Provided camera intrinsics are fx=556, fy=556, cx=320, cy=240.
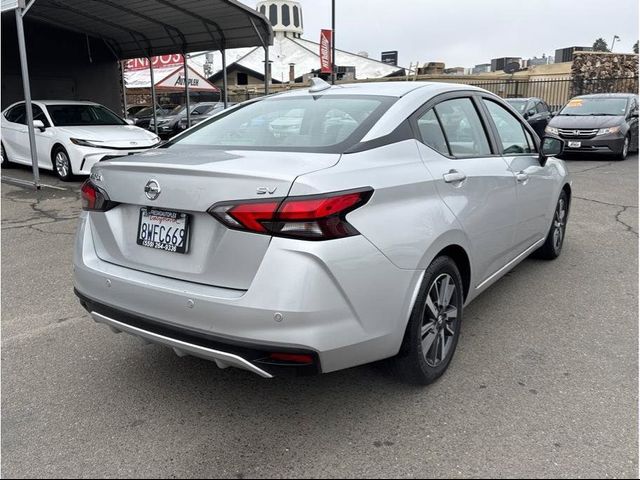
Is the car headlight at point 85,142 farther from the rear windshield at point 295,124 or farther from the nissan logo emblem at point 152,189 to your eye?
the nissan logo emblem at point 152,189

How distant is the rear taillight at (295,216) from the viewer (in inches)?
88.0

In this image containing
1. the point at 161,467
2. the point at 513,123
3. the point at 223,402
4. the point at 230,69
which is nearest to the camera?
the point at 161,467

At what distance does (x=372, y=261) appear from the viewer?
2.40 m

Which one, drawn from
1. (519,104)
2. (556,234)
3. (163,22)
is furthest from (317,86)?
(519,104)

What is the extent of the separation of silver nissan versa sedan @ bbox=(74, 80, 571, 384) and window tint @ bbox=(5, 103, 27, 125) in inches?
359

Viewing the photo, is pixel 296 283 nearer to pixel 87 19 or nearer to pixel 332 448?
pixel 332 448

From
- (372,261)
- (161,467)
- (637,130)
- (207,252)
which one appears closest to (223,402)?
(161,467)

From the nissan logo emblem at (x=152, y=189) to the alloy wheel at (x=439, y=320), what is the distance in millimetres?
1392

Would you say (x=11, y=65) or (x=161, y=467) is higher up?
(x=11, y=65)

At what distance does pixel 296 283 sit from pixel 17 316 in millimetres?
2798

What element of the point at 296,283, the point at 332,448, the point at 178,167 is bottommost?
the point at 332,448

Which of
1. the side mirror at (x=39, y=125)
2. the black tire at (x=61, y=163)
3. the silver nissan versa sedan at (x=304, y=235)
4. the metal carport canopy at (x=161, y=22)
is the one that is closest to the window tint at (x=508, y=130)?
the silver nissan versa sedan at (x=304, y=235)

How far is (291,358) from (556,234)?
12.3ft

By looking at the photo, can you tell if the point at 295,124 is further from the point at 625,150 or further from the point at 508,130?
the point at 625,150
